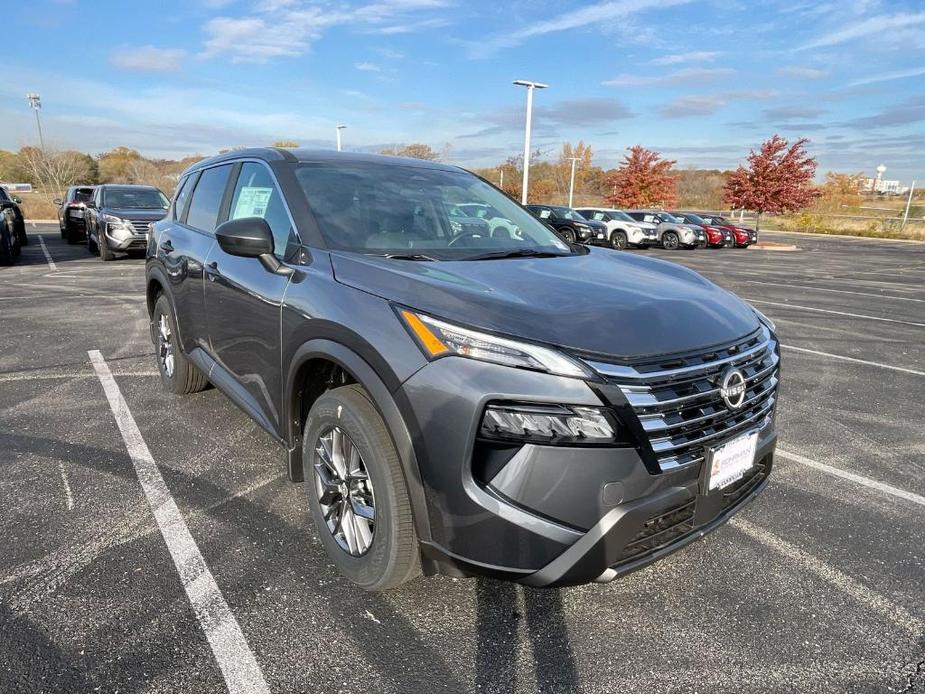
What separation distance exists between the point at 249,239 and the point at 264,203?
1.98ft

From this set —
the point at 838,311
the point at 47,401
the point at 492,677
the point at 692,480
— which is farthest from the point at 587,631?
the point at 838,311

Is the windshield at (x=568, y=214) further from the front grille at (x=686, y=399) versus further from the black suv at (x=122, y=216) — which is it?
the front grille at (x=686, y=399)

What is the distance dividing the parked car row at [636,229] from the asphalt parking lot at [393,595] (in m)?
19.4

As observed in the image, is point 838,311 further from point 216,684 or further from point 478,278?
point 216,684

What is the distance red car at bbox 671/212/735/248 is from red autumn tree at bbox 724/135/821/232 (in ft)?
15.4

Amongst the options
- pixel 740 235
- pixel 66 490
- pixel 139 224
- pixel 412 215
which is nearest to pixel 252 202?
pixel 412 215

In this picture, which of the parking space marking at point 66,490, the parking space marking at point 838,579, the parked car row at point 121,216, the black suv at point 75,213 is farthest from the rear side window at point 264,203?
the black suv at point 75,213

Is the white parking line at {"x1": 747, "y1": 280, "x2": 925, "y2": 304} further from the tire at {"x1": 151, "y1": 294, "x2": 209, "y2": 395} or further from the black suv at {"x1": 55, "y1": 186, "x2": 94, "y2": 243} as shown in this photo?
the black suv at {"x1": 55, "y1": 186, "x2": 94, "y2": 243}

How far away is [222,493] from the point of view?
3.24 m

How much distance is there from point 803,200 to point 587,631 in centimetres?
3384

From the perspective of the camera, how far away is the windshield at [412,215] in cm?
287

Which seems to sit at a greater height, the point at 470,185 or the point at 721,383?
the point at 470,185

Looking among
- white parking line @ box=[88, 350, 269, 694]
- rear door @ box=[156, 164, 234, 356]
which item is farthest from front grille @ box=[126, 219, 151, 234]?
white parking line @ box=[88, 350, 269, 694]

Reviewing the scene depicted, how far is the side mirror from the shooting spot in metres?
2.68
